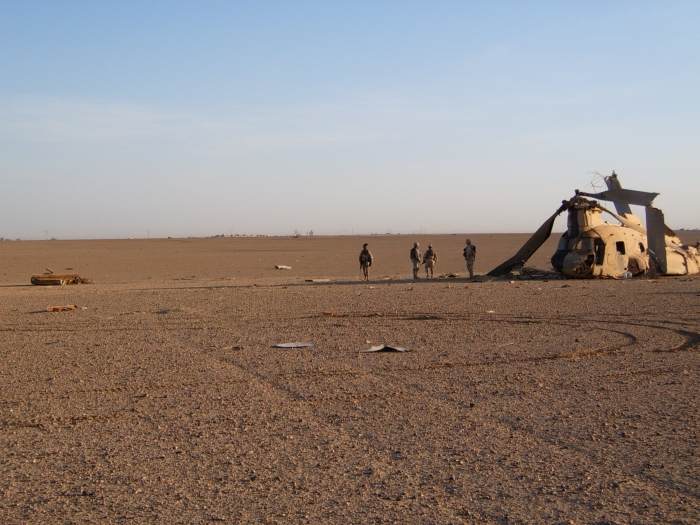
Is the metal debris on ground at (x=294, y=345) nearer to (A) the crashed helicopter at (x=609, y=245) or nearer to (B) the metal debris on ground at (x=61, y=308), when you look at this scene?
(B) the metal debris on ground at (x=61, y=308)

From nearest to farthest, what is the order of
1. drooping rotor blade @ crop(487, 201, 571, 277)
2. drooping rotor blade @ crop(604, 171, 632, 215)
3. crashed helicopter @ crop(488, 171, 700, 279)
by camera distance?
crashed helicopter @ crop(488, 171, 700, 279) < drooping rotor blade @ crop(487, 201, 571, 277) < drooping rotor blade @ crop(604, 171, 632, 215)

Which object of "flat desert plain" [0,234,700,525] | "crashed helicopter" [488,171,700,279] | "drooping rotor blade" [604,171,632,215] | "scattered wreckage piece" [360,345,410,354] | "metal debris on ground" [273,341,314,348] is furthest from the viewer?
"drooping rotor blade" [604,171,632,215]

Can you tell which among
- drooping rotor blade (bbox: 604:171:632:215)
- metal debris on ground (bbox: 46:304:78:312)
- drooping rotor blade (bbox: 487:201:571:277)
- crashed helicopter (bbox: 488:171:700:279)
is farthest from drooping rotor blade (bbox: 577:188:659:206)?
metal debris on ground (bbox: 46:304:78:312)

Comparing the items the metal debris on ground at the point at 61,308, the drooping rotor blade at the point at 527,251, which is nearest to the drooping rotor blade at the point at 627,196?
the drooping rotor blade at the point at 527,251

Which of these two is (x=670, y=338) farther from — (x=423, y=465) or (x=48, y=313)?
(x=48, y=313)

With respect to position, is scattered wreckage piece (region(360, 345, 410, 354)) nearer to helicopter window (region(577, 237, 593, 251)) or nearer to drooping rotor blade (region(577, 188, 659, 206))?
helicopter window (region(577, 237, 593, 251))

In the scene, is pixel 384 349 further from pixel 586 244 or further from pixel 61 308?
pixel 586 244

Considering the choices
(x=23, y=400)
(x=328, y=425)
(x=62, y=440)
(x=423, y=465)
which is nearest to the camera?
(x=423, y=465)

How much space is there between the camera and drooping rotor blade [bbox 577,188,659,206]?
24312mm

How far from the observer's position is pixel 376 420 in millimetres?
7402

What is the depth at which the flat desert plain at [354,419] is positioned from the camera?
5.25 meters

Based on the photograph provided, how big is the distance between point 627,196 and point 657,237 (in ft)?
5.76

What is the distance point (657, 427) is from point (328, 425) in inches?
129

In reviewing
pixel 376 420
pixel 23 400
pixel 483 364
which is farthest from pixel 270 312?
pixel 376 420
